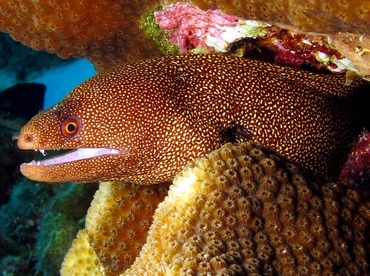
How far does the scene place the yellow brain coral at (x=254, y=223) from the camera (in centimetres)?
233

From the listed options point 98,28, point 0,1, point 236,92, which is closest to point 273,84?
point 236,92

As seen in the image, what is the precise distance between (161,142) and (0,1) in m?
2.56

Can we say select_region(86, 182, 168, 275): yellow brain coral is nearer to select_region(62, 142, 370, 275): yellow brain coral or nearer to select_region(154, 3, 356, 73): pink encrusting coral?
select_region(62, 142, 370, 275): yellow brain coral

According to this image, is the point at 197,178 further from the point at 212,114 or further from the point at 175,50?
the point at 175,50

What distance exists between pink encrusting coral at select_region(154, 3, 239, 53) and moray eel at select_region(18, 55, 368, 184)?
1.16ft

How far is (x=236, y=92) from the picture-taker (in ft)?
12.9

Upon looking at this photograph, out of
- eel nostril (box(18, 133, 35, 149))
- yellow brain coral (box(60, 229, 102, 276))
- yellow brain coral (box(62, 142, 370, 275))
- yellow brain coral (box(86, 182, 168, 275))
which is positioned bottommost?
yellow brain coral (box(60, 229, 102, 276))

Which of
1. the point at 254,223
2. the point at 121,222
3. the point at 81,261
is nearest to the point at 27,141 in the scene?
the point at 121,222

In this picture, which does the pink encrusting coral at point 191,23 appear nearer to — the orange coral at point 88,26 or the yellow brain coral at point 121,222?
the orange coral at point 88,26

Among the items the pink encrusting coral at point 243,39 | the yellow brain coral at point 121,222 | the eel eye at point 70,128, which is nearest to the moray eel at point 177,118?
the eel eye at point 70,128

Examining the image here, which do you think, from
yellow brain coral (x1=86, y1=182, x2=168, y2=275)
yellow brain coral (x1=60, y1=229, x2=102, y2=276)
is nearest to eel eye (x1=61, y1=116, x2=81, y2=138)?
yellow brain coral (x1=86, y1=182, x2=168, y2=275)

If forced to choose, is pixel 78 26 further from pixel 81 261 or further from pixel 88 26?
pixel 81 261

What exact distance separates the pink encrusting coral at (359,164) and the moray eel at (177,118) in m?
0.33

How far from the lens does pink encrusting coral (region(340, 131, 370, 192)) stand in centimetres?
439
